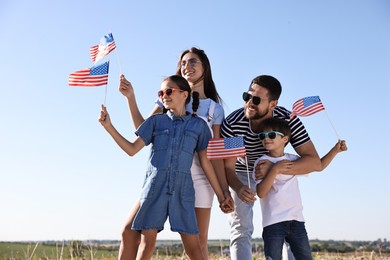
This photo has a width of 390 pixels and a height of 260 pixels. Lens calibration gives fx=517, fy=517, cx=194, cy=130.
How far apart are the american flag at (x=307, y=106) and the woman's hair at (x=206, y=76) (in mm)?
1187

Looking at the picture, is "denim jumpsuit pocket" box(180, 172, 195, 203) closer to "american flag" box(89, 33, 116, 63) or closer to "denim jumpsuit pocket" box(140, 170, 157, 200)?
"denim jumpsuit pocket" box(140, 170, 157, 200)

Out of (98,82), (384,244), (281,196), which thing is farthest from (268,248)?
(384,244)

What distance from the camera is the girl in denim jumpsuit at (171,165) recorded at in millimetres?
5527

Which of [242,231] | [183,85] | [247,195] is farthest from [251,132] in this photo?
[242,231]

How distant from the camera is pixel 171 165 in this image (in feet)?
18.6

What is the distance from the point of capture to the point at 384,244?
1115 cm

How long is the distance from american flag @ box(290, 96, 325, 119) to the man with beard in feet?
2.36

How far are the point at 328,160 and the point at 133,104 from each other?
260 centimetres

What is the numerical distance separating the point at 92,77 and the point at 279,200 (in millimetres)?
3150

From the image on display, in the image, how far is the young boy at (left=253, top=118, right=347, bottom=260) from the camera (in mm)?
5793

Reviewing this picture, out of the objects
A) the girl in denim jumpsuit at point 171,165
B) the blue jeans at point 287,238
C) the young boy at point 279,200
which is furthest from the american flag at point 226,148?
the blue jeans at point 287,238

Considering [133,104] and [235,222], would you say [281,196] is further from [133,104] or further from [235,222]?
[133,104]

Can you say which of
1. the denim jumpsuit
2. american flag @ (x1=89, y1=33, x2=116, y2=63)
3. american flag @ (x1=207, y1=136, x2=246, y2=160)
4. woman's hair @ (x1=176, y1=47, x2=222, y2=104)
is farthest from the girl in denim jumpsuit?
american flag @ (x1=89, y1=33, x2=116, y2=63)

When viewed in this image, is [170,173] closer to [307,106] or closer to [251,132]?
[251,132]
